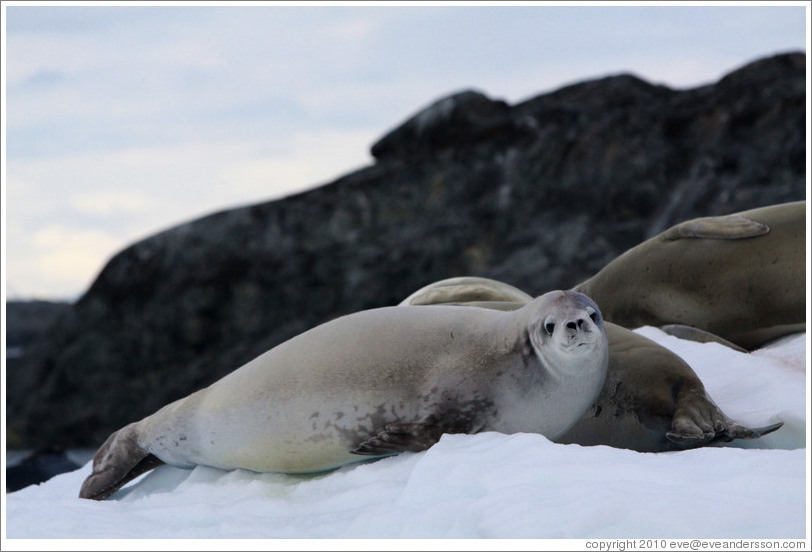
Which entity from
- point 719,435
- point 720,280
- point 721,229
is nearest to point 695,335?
point 720,280

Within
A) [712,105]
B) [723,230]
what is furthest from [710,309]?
[712,105]

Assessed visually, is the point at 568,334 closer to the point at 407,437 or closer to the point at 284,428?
the point at 407,437

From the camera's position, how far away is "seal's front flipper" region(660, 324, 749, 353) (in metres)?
5.10

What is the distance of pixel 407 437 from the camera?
3.19 meters

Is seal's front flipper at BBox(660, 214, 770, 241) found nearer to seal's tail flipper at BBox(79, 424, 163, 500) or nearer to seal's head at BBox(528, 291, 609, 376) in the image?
seal's head at BBox(528, 291, 609, 376)

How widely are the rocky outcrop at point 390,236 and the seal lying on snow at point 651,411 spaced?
9.43 meters

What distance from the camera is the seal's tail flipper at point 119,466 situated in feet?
12.6

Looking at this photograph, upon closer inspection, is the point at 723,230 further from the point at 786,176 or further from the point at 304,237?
the point at 304,237

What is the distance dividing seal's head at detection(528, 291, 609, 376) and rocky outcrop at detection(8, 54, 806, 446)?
32.5ft

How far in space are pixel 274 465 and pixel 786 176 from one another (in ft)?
31.3

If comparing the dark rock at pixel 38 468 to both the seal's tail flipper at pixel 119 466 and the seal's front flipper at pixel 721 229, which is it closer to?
the seal's tail flipper at pixel 119 466

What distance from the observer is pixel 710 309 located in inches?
219

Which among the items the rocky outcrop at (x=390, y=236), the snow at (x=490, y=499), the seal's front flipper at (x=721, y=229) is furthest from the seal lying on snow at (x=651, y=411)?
the rocky outcrop at (x=390, y=236)

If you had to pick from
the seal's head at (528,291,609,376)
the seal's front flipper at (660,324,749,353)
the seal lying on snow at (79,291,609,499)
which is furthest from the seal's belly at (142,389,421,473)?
the seal's front flipper at (660,324,749,353)
